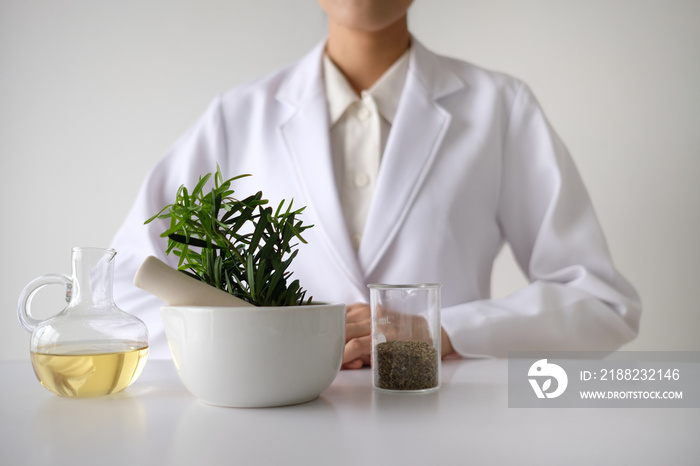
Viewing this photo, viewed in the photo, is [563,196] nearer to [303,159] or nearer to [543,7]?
[303,159]

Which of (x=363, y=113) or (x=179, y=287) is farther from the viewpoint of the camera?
(x=363, y=113)

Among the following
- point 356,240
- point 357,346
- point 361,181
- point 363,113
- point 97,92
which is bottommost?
point 357,346

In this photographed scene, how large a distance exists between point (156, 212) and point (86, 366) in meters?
0.65

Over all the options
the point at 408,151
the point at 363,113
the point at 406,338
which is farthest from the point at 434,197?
the point at 406,338

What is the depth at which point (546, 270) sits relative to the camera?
1.11m

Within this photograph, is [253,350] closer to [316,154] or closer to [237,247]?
[237,247]

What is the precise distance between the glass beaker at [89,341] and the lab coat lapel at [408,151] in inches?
23.5

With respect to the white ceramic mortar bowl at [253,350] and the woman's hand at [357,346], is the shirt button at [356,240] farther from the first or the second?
the white ceramic mortar bowl at [253,350]

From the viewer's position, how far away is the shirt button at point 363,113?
1.14 m

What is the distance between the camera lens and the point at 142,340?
0.52 meters

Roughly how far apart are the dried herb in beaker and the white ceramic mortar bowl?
0.23 ft

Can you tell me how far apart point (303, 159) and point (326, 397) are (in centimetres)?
68

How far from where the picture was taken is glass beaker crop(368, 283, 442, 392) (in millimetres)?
528

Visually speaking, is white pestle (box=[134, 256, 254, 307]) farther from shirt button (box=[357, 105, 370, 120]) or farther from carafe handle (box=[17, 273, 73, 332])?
shirt button (box=[357, 105, 370, 120])
